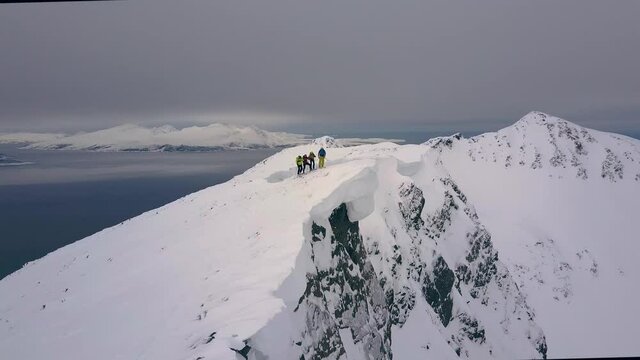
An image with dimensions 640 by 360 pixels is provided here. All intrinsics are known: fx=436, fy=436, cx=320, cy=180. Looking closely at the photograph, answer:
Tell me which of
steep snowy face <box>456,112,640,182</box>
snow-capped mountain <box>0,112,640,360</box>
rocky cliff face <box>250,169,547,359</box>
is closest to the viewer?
snow-capped mountain <box>0,112,640,360</box>

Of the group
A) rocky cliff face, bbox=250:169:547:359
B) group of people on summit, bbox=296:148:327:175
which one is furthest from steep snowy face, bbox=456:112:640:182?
group of people on summit, bbox=296:148:327:175

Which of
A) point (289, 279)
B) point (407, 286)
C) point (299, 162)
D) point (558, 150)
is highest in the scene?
point (299, 162)

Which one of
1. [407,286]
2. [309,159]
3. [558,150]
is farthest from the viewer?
[558,150]

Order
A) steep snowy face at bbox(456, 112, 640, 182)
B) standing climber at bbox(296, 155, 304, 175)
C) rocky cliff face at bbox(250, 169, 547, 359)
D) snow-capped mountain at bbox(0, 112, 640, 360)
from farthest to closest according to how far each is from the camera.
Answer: steep snowy face at bbox(456, 112, 640, 182), standing climber at bbox(296, 155, 304, 175), rocky cliff face at bbox(250, 169, 547, 359), snow-capped mountain at bbox(0, 112, 640, 360)

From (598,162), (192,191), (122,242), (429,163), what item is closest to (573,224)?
(598,162)

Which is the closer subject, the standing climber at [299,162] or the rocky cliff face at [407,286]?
the rocky cliff face at [407,286]

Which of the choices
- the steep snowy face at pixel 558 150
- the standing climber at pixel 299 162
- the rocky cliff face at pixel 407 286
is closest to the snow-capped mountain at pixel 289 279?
the rocky cliff face at pixel 407 286

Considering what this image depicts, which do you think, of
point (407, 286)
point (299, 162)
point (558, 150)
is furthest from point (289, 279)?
point (558, 150)

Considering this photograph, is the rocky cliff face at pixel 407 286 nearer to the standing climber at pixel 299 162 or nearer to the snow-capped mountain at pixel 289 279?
the snow-capped mountain at pixel 289 279

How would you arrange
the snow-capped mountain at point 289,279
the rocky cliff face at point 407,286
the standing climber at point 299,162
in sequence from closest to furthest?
the snow-capped mountain at point 289,279 < the rocky cliff face at point 407,286 < the standing climber at point 299,162

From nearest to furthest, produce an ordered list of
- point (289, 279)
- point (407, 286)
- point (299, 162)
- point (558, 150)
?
point (289, 279) < point (299, 162) < point (407, 286) < point (558, 150)

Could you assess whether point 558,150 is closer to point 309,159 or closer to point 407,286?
point 407,286

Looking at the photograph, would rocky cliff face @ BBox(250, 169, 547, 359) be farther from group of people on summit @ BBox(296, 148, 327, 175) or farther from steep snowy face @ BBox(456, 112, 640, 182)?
steep snowy face @ BBox(456, 112, 640, 182)
